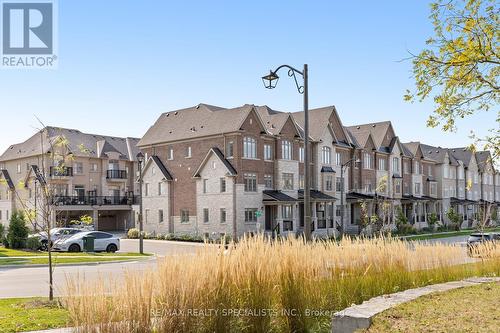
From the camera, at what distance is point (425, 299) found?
29.0 feet

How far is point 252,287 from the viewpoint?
311 inches

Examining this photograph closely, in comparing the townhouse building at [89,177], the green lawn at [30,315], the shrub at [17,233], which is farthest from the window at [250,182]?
the green lawn at [30,315]

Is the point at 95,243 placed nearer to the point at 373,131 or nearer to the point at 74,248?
the point at 74,248

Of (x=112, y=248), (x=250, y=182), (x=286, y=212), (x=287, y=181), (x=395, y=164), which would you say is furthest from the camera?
(x=395, y=164)

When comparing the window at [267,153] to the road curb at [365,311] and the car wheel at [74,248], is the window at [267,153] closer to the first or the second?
the car wheel at [74,248]

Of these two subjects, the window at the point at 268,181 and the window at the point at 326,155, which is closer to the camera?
the window at the point at 268,181

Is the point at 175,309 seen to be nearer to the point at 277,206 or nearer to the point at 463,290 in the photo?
the point at 463,290

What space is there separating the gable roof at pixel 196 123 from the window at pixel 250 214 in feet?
21.3

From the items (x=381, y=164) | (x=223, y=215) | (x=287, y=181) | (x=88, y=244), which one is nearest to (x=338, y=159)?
(x=287, y=181)

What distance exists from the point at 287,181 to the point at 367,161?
14.8m

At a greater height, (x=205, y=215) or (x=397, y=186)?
(x=397, y=186)

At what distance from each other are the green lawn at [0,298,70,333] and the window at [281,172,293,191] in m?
31.5

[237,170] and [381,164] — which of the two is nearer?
[237,170]

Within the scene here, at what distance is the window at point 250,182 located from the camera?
39.7 meters
